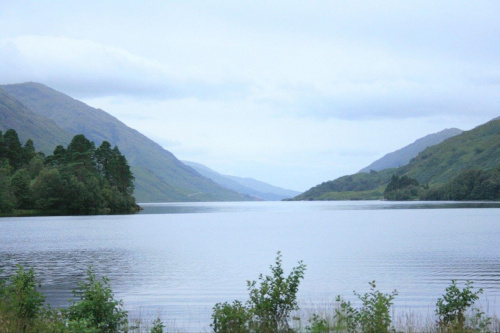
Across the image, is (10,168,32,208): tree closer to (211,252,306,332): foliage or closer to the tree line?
the tree line

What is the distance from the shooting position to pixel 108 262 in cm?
5078

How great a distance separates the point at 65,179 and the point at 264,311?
477 ft

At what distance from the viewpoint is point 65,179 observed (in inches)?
6156

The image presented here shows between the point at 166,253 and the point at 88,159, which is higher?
the point at 88,159

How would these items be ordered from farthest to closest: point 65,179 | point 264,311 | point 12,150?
1. point 12,150
2. point 65,179
3. point 264,311

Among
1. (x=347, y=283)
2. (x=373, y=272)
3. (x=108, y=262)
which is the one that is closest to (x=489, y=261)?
(x=373, y=272)

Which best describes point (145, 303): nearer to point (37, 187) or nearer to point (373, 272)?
point (373, 272)

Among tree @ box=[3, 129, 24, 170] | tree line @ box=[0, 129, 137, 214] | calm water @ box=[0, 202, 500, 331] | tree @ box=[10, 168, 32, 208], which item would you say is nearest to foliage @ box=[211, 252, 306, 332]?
calm water @ box=[0, 202, 500, 331]

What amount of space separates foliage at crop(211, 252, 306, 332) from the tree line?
132997 millimetres

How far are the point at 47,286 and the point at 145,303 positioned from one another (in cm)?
961

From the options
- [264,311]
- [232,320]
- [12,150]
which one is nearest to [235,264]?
[264,311]

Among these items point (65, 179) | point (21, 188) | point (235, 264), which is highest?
point (65, 179)

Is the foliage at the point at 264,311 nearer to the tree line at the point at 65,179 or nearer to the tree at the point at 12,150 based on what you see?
the tree line at the point at 65,179

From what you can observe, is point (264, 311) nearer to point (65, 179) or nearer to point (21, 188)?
point (21, 188)
